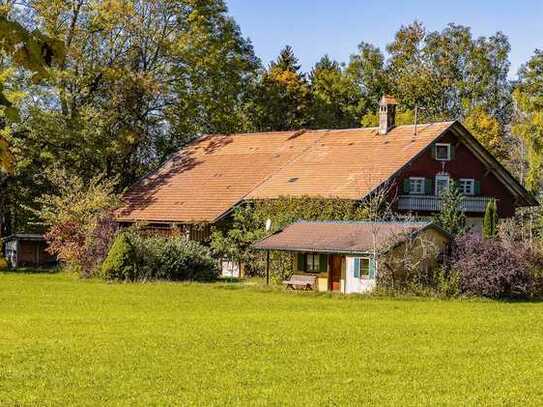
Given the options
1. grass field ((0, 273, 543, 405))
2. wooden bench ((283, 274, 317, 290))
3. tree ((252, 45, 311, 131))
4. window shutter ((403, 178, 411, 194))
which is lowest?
grass field ((0, 273, 543, 405))

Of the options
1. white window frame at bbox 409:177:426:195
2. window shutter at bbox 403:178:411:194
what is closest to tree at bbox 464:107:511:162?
white window frame at bbox 409:177:426:195

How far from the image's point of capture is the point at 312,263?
37.5m

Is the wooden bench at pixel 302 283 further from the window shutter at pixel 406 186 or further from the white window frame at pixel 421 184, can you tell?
the white window frame at pixel 421 184

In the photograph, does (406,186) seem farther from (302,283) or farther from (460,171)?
(302,283)

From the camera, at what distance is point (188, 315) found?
24.5 meters

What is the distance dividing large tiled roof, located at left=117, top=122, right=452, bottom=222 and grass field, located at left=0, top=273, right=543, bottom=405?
1499 cm

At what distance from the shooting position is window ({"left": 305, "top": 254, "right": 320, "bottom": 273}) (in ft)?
122

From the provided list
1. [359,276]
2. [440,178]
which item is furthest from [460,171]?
[359,276]

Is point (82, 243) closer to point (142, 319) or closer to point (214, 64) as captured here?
point (214, 64)

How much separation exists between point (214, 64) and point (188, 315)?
32.4m

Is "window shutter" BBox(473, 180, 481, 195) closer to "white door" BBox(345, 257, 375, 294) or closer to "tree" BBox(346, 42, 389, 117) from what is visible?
"white door" BBox(345, 257, 375, 294)

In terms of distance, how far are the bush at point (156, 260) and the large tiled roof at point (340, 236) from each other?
3.17 m

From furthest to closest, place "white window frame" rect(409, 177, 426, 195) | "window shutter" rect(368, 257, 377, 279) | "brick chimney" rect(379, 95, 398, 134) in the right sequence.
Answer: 1. "brick chimney" rect(379, 95, 398, 134)
2. "white window frame" rect(409, 177, 426, 195)
3. "window shutter" rect(368, 257, 377, 279)

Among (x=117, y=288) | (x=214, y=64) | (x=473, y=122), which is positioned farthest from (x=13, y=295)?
(x=473, y=122)
